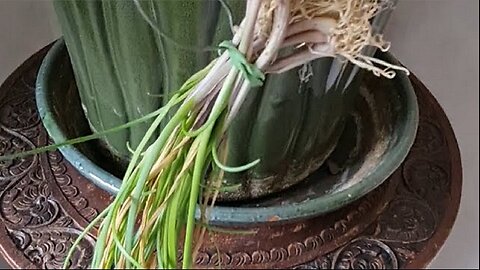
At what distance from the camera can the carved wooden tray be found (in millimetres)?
586

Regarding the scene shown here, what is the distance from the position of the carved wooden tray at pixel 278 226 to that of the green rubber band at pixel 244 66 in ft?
0.46

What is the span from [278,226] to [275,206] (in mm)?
14

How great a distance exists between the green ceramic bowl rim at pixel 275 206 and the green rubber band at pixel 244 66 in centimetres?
11

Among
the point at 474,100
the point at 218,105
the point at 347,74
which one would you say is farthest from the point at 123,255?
the point at 474,100

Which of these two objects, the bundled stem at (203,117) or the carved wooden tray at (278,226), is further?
the carved wooden tray at (278,226)

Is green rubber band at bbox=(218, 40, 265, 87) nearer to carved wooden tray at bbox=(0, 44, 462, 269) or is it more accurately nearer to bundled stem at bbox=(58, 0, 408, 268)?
bundled stem at bbox=(58, 0, 408, 268)

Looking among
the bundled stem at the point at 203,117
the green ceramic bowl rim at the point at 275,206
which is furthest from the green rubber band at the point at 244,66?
the green ceramic bowl rim at the point at 275,206

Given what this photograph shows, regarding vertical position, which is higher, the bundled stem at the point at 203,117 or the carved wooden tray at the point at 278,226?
the bundled stem at the point at 203,117

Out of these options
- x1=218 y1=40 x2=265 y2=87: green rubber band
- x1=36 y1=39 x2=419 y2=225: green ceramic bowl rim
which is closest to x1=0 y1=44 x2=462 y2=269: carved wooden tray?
x1=36 y1=39 x2=419 y2=225: green ceramic bowl rim

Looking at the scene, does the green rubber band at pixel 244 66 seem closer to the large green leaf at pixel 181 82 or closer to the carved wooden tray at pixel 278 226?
the large green leaf at pixel 181 82

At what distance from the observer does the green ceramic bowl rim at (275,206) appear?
1.87 ft

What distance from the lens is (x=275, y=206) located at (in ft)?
1.98

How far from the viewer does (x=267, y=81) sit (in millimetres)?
556

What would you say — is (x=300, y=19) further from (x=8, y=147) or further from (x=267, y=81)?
(x=8, y=147)
